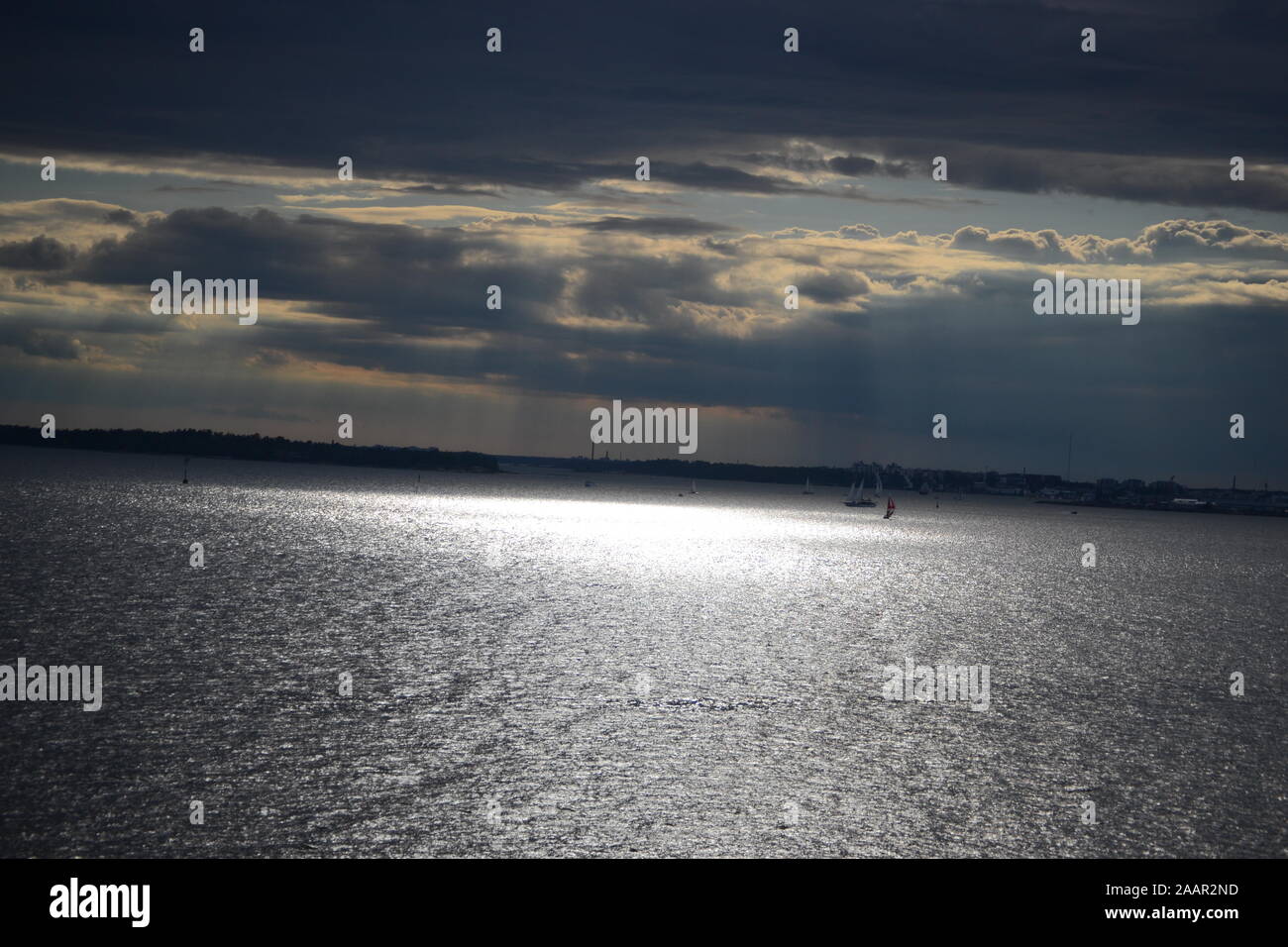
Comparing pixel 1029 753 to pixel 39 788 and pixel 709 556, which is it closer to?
pixel 39 788

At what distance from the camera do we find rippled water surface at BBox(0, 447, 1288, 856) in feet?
111

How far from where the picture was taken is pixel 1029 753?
46469mm

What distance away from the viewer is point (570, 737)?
4559 cm

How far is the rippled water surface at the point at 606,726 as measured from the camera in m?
33.9

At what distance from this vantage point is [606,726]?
158 feet

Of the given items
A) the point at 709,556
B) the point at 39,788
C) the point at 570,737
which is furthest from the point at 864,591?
the point at 39,788

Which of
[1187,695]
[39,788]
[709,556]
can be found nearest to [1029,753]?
[1187,695]
